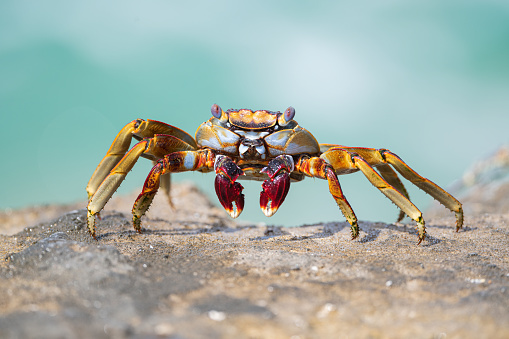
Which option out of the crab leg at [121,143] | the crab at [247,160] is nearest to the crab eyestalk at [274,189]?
the crab at [247,160]

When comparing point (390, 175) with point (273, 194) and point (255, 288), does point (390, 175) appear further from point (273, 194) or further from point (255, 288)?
point (255, 288)

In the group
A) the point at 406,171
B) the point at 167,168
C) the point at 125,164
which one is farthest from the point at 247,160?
the point at 406,171

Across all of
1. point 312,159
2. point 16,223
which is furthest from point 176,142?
point 16,223

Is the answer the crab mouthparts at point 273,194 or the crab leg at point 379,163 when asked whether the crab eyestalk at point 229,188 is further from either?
the crab leg at point 379,163

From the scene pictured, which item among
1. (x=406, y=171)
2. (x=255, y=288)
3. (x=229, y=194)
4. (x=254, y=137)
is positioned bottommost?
Answer: (x=255, y=288)

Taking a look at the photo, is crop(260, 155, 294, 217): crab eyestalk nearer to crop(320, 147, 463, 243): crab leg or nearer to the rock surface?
the rock surface

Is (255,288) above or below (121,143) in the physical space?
below

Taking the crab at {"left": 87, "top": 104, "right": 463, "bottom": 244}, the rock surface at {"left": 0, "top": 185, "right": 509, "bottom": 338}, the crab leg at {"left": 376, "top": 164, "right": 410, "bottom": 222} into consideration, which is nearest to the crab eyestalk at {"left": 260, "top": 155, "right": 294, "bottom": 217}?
the crab at {"left": 87, "top": 104, "right": 463, "bottom": 244}

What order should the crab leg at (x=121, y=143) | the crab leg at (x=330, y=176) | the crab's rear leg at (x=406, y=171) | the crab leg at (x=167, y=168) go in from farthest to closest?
the crab leg at (x=121, y=143)
the crab's rear leg at (x=406, y=171)
the crab leg at (x=167, y=168)
the crab leg at (x=330, y=176)
